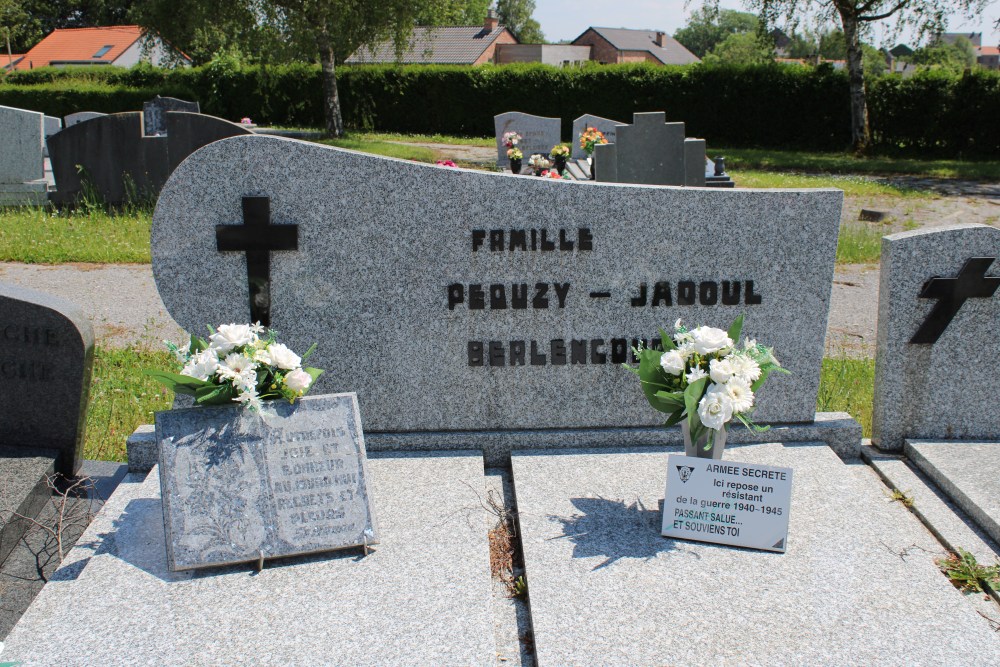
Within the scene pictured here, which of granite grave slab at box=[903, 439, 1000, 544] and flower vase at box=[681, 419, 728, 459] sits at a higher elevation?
flower vase at box=[681, 419, 728, 459]

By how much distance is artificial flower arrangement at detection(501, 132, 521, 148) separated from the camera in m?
12.6

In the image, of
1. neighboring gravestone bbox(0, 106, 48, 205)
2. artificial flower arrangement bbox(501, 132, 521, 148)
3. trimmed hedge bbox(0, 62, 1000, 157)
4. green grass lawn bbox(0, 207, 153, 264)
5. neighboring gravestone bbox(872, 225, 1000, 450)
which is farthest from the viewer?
trimmed hedge bbox(0, 62, 1000, 157)

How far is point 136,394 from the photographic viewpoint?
5.15 metres

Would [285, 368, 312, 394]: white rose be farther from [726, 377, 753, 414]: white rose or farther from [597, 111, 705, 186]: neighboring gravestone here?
[597, 111, 705, 186]: neighboring gravestone

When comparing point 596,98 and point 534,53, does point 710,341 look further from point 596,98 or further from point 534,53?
point 534,53

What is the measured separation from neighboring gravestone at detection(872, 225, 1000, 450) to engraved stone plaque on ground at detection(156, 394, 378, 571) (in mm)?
2466

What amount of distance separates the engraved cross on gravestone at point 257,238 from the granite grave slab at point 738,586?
1440 mm

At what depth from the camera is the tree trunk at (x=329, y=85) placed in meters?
20.3

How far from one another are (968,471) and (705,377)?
1.54m

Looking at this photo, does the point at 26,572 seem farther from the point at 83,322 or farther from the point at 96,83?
the point at 96,83

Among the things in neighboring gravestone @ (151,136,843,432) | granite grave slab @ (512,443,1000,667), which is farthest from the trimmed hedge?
granite grave slab @ (512,443,1000,667)

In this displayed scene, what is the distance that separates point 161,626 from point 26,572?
82cm

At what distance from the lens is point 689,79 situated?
2344cm

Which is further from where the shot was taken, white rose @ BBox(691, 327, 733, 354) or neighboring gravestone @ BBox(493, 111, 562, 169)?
neighboring gravestone @ BBox(493, 111, 562, 169)
